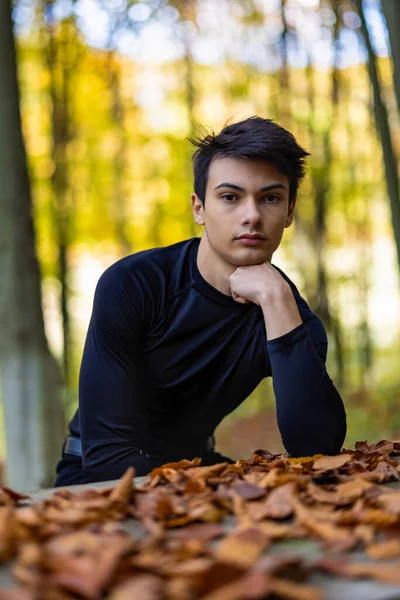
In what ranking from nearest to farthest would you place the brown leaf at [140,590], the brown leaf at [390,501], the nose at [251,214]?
1. the brown leaf at [140,590]
2. the brown leaf at [390,501]
3. the nose at [251,214]

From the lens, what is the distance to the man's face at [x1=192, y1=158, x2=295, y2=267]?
104 inches

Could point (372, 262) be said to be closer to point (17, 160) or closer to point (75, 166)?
point (75, 166)

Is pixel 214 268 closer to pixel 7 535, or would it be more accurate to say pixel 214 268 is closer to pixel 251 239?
pixel 251 239

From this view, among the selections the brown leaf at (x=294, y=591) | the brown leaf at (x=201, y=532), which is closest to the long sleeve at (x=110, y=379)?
the brown leaf at (x=201, y=532)

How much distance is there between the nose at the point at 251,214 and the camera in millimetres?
2613

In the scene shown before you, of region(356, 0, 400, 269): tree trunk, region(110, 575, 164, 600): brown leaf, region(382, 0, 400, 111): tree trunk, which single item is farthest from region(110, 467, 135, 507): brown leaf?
region(356, 0, 400, 269): tree trunk

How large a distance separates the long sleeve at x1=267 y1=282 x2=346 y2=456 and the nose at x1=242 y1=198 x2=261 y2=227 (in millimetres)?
405

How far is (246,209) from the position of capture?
2.63 m

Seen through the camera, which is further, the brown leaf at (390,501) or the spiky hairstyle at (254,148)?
the spiky hairstyle at (254,148)

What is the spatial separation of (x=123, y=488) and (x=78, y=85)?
11087mm

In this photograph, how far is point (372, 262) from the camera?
1600 cm

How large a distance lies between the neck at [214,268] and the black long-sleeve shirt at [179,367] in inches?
1.1

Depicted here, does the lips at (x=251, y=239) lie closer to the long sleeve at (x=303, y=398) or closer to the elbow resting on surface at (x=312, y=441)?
the long sleeve at (x=303, y=398)

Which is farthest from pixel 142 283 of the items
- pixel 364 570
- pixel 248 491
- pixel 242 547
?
pixel 364 570
